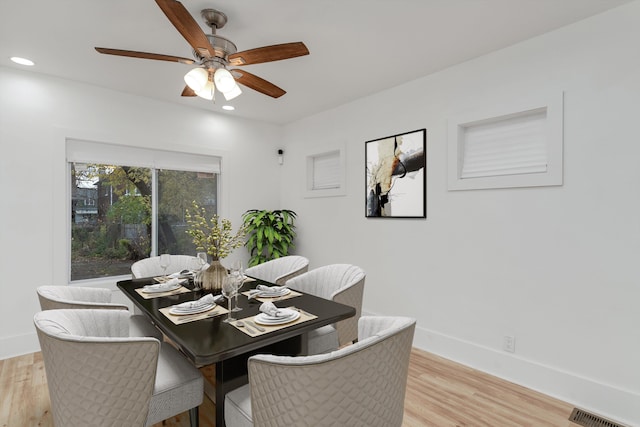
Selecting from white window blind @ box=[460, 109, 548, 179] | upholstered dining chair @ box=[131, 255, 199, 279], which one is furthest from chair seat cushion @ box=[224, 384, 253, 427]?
white window blind @ box=[460, 109, 548, 179]

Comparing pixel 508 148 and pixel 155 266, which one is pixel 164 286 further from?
pixel 508 148

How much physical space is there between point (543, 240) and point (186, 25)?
273cm

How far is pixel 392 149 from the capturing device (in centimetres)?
344

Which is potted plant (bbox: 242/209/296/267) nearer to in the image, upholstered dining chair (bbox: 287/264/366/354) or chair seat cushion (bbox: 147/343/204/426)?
upholstered dining chair (bbox: 287/264/366/354)

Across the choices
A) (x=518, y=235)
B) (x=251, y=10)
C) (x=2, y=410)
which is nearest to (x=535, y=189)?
(x=518, y=235)

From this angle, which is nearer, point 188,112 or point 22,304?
point 22,304

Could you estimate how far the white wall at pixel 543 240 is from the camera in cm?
212

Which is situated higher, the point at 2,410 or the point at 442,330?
the point at 442,330

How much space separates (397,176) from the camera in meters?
3.40

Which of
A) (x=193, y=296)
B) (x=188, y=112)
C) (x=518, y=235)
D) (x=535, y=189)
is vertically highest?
(x=188, y=112)

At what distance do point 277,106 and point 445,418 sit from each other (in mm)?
3563

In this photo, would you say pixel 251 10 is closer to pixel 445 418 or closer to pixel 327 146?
pixel 327 146

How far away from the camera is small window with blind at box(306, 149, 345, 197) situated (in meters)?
4.08

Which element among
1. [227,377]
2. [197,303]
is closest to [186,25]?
[197,303]
